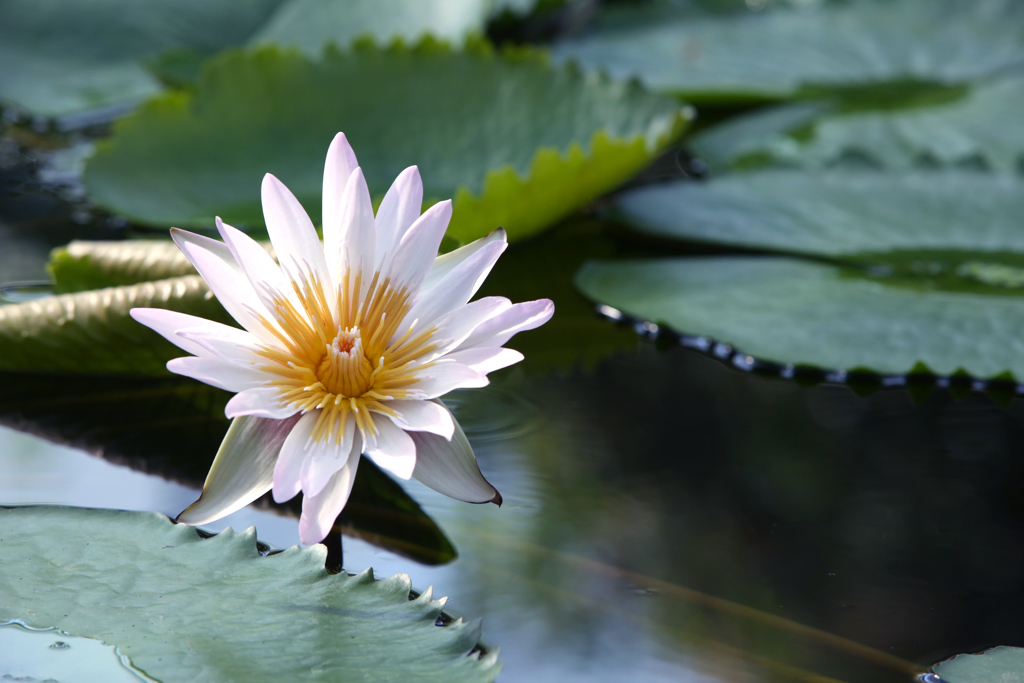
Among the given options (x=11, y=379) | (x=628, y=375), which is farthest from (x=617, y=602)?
(x=11, y=379)

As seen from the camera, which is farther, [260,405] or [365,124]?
[365,124]

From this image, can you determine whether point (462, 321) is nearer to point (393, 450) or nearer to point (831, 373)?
point (393, 450)

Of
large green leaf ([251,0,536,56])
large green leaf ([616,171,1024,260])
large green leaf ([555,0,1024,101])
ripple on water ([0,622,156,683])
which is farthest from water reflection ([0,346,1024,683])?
large green leaf ([555,0,1024,101])

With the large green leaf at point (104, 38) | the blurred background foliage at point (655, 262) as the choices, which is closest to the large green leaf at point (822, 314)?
the blurred background foliage at point (655, 262)

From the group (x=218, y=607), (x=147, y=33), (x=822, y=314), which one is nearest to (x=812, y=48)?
(x=822, y=314)

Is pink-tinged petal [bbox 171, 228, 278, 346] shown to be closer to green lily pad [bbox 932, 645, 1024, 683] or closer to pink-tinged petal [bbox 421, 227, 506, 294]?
pink-tinged petal [bbox 421, 227, 506, 294]

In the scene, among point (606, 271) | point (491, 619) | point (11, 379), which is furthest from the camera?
point (606, 271)

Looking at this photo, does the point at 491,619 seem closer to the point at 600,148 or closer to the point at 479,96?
the point at 600,148
